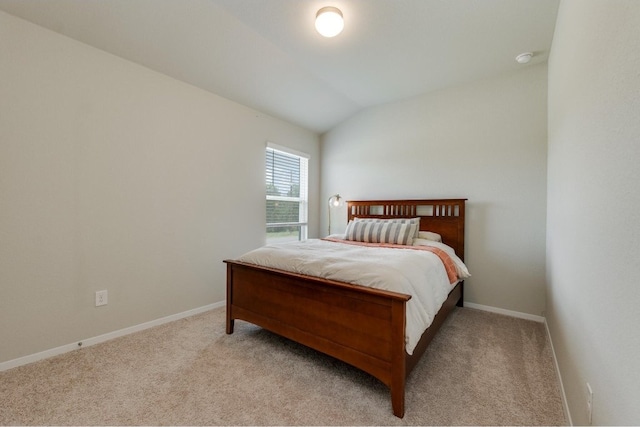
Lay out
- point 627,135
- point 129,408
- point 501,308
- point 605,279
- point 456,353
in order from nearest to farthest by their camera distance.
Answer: point 627,135
point 605,279
point 129,408
point 456,353
point 501,308

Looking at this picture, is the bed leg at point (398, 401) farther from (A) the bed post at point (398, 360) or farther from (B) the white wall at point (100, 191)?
(B) the white wall at point (100, 191)

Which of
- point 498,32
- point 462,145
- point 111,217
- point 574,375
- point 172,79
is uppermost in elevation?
point 498,32

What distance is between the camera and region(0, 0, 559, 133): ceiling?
1.93m

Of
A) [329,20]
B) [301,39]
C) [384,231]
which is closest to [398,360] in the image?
[384,231]

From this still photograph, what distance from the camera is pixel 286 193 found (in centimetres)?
388

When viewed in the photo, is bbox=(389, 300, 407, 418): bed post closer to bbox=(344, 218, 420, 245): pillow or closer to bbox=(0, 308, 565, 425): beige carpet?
bbox=(0, 308, 565, 425): beige carpet

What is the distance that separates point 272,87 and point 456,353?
121 inches

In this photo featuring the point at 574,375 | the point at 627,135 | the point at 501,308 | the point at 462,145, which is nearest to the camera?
the point at 627,135

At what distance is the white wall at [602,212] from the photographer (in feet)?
2.47

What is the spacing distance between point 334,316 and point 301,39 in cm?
230

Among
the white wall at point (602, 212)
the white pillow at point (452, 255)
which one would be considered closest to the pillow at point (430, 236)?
the white pillow at point (452, 255)

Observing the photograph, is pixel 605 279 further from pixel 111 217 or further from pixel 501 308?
pixel 111 217

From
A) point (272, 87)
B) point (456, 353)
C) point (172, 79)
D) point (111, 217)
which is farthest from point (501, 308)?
point (172, 79)

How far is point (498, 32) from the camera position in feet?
7.18
